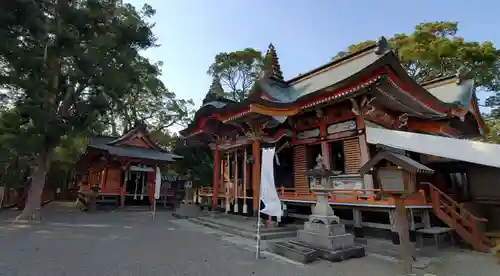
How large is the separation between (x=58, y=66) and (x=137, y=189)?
10.8m

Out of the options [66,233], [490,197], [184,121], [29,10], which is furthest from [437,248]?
[184,121]

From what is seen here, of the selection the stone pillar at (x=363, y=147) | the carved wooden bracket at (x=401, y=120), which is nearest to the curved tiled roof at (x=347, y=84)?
the carved wooden bracket at (x=401, y=120)

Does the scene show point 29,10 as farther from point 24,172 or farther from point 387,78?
point 387,78

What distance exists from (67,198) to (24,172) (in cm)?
1090

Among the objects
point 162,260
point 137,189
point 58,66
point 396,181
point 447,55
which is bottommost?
point 162,260

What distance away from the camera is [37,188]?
11.4 meters

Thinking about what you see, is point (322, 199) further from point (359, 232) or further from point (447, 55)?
point (447, 55)

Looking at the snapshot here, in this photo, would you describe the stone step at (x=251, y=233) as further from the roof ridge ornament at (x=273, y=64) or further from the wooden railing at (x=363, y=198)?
the roof ridge ornament at (x=273, y=64)

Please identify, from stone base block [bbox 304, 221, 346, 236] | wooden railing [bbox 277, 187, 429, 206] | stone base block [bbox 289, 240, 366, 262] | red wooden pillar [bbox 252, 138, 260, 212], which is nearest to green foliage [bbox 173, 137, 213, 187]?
red wooden pillar [bbox 252, 138, 260, 212]

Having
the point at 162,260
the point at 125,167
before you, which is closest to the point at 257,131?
the point at 162,260

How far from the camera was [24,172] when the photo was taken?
16453 mm

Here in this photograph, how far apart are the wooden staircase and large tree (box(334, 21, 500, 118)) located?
46.7 feet

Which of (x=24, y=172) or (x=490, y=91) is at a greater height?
(x=490, y=91)

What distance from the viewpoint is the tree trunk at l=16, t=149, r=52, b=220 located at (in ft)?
35.8
